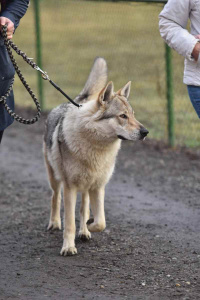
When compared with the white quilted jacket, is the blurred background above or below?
below

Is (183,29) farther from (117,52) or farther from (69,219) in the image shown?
(117,52)

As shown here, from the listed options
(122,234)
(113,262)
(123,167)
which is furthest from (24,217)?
(123,167)

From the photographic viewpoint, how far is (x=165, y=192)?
6.95 metres

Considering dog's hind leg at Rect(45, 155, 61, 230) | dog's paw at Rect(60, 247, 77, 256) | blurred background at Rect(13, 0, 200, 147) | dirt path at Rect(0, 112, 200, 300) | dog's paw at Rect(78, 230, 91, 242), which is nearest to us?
dirt path at Rect(0, 112, 200, 300)

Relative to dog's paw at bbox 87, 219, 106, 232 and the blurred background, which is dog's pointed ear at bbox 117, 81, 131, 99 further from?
the blurred background

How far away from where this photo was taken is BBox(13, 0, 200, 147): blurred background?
8.52 metres

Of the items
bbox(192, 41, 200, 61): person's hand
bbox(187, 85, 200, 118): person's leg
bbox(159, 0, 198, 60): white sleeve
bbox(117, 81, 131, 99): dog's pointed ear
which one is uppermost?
bbox(159, 0, 198, 60): white sleeve

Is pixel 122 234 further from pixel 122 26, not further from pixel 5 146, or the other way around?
pixel 122 26

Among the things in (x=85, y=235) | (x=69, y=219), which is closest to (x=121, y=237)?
(x=85, y=235)

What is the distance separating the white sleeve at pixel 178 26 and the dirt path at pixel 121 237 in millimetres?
1729

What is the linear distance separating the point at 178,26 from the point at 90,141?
1229mm

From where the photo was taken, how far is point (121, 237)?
5449mm

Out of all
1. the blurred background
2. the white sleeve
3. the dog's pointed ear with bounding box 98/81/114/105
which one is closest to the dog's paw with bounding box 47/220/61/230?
the dog's pointed ear with bounding box 98/81/114/105

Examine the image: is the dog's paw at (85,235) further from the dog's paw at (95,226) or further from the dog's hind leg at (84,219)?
the dog's paw at (95,226)
